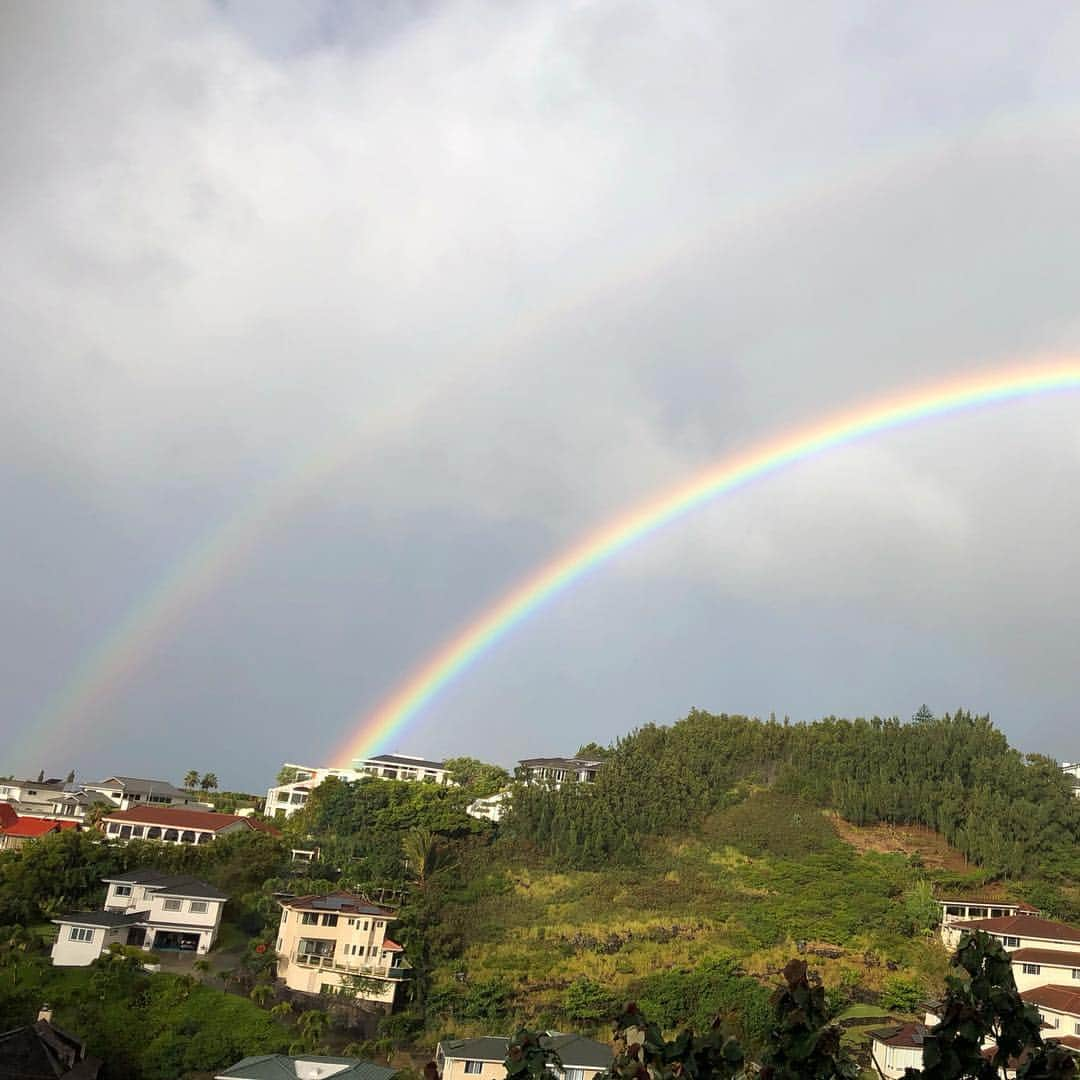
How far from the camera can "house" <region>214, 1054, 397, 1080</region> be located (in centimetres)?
2212

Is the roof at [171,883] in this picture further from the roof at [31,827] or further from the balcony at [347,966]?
the roof at [31,827]

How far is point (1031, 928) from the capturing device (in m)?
32.3

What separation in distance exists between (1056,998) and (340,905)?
22184mm

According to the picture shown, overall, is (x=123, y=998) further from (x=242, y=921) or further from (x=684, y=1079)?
(x=684, y=1079)

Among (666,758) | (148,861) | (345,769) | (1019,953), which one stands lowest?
(1019,953)

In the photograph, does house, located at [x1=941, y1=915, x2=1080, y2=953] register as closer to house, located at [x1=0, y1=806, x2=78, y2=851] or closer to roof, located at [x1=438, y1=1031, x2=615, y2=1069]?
roof, located at [x1=438, y1=1031, x2=615, y2=1069]

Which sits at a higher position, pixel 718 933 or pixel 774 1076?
pixel 718 933

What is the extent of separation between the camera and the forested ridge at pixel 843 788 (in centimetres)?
4241

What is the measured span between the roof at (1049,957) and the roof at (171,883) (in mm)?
27345

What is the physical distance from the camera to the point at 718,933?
111ft

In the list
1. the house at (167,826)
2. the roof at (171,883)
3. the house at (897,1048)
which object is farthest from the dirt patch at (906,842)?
the house at (167,826)

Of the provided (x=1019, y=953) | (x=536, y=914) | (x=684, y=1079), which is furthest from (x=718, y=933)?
(x=684, y=1079)

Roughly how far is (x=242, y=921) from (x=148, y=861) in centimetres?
518

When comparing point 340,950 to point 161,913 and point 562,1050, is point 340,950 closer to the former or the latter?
point 161,913
